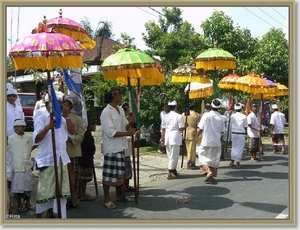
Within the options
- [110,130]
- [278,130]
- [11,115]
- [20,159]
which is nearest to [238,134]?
[278,130]

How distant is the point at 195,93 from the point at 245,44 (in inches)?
181

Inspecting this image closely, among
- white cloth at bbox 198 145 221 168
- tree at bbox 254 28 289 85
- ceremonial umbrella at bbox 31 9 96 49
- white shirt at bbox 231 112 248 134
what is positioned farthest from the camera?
tree at bbox 254 28 289 85

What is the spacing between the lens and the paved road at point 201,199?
5.75m

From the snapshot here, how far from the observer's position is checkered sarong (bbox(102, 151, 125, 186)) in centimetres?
617

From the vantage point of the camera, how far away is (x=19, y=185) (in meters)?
5.66

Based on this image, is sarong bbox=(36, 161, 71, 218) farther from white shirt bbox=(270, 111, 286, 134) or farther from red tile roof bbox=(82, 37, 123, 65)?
red tile roof bbox=(82, 37, 123, 65)

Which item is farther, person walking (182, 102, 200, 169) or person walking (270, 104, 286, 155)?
person walking (270, 104, 286, 155)

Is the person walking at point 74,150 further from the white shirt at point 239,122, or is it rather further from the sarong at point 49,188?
the white shirt at point 239,122

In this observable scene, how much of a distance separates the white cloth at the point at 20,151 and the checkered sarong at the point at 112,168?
133cm

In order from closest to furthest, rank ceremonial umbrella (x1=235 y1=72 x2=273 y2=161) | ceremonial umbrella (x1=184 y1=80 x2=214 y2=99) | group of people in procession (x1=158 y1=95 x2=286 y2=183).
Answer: group of people in procession (x1=158 y1=95 x2=286 y2=183)
ceremonial umbrella (x1=235 y1=72 x2=273 y2=161)
ceremonial umbrella (x1=184 y1=80 x2=214 y2=99)

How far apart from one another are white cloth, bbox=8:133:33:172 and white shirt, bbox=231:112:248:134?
660 centimetres

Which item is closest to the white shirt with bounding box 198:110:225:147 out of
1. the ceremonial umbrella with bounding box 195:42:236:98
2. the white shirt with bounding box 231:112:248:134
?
the ceremonial umbrella with bounding box 195:42:236:98

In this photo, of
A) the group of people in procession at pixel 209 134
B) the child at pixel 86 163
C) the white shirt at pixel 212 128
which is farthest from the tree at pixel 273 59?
the child at pixel 86 163
